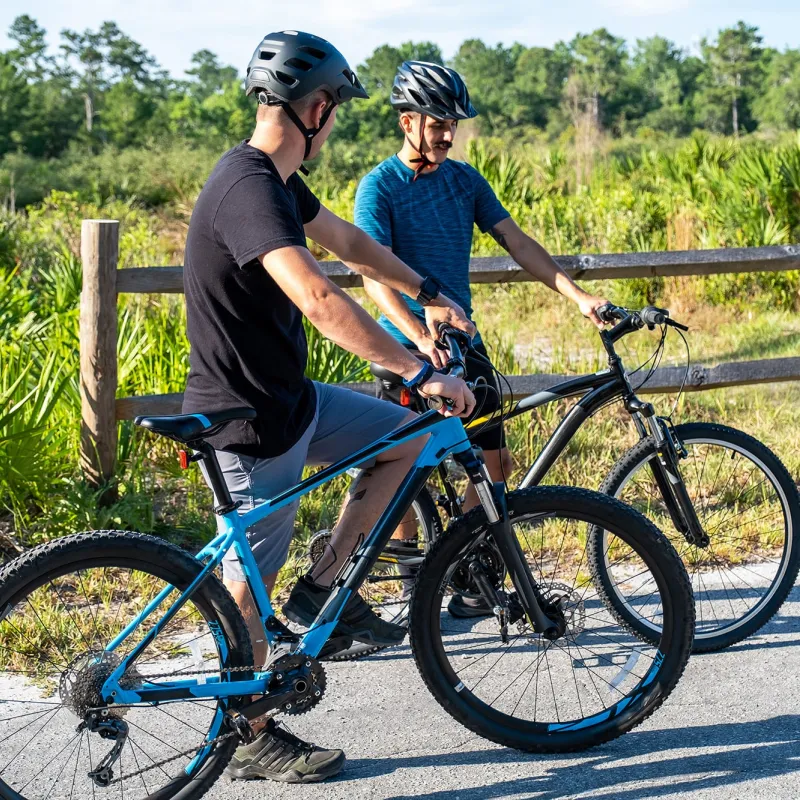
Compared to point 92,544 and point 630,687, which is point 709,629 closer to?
point 630,687

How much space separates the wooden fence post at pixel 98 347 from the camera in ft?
15.8

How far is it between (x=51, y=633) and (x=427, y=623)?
41.7 inches

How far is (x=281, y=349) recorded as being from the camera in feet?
9.50

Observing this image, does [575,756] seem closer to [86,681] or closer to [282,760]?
[282,760]

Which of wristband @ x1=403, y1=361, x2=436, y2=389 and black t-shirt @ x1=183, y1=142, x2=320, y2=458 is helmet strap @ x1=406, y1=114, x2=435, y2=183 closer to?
black t-shirt @ x1=183, y1=142, x2=320, y2=458

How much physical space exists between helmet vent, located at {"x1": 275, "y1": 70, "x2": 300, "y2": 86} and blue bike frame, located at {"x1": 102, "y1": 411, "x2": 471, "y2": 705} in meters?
0.96

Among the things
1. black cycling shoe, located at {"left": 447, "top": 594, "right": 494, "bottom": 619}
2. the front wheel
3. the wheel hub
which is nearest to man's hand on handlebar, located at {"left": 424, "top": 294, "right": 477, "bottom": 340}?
the front wheel

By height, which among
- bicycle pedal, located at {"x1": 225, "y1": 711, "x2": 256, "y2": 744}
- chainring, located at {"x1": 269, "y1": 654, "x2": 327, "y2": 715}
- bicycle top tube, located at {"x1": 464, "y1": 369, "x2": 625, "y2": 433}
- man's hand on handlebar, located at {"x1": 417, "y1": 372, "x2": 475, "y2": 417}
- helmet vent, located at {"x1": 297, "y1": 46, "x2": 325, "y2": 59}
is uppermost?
helmet vent, located at {"x1": 297, "y1": 46, "x2": 325, "y2": 59}

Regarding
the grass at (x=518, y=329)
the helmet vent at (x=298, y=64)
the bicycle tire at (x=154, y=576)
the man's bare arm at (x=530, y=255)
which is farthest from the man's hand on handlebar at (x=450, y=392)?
the grass at (x=518, y=329)

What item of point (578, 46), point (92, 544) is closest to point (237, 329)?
point (92, 544)

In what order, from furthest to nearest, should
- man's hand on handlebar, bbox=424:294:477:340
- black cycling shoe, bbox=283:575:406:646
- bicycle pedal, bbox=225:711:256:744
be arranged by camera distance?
1. man's hand on handlebar, bbox=424:294:477:340
2. black cycling shoe, bbox=283:575:406:646
3. bicycle pedal, bbox=225:711:256:744

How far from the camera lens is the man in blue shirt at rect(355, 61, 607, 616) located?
3.79 meters

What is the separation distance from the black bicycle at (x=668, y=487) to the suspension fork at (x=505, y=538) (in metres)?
0.28

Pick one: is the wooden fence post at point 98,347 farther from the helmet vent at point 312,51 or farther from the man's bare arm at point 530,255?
the helmet vent at point 312,51
